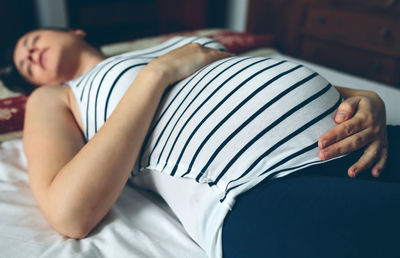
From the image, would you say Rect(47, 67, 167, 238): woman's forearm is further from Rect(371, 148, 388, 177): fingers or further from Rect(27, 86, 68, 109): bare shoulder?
Rect(371, 148, 388, 177): fingers

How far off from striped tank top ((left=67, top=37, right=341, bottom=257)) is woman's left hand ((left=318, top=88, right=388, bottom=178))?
2cm

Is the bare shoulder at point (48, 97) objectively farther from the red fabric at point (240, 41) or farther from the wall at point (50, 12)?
the wall at point (50, 12)

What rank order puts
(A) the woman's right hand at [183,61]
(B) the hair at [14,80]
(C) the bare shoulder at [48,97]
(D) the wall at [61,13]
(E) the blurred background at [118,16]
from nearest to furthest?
(A) the woman's right hand at [183,61] < (C) the bare shoulder at [48,97] < (B) the hair at [14,80] < (E) the blurred background at [118,16] < (D) the wall at [61,13]

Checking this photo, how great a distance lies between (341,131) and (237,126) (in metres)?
Result: 0.17

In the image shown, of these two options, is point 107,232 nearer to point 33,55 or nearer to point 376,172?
point 376,172

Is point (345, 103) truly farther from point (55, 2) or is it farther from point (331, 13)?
point (55, 2)

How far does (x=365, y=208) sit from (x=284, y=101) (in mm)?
211

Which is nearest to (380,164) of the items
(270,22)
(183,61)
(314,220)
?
(314,220)

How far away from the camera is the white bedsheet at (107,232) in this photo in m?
0.57

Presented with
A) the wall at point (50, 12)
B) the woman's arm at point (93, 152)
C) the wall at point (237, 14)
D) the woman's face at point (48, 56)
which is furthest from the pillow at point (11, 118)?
the wall at point (237, 14)

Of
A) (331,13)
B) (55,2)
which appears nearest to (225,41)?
Result: (331,13)

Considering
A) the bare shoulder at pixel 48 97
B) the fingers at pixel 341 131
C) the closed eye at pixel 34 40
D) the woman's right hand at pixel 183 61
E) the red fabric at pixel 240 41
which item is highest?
the woman's right hand at pixel 183 61

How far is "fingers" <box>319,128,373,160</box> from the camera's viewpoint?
56 cm

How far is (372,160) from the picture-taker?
0.59 m
